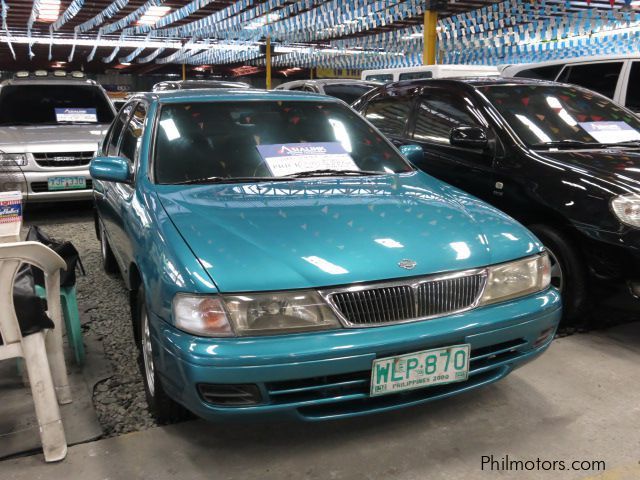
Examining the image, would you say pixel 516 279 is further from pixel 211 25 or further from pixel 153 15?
pixel 211 25

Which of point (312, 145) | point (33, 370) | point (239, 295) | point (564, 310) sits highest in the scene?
point (312, 145)

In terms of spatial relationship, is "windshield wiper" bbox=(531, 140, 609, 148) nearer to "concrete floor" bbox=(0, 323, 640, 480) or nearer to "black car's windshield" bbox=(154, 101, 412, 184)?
"black car's windshield" bbox=(154, 101, 412, 184)

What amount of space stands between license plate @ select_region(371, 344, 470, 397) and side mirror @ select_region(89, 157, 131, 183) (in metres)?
1.58

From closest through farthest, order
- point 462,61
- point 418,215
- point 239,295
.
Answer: point 239,295, point 418,215, point 462,61

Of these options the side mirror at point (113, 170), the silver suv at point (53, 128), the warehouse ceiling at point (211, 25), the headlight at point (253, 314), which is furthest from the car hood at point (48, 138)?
the warehouse ceiling at point (211, 25)

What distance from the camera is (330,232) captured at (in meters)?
2.16

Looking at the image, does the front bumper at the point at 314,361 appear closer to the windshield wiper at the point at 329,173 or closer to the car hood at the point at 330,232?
the car hood at the point at 330,232

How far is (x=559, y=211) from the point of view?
3252mm

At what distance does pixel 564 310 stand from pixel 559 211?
0.58 m

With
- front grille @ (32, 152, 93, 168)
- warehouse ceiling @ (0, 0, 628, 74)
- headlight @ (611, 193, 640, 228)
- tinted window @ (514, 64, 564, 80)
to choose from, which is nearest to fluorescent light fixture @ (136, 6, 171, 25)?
warehouse ceiling @ (0, 0, 628, 74)

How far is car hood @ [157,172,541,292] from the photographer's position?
6.37 ft

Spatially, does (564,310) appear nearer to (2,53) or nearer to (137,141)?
(137,141)

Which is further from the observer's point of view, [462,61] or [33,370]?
[462,61]

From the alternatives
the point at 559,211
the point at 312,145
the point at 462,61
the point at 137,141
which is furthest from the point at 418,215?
the point at 462,61
